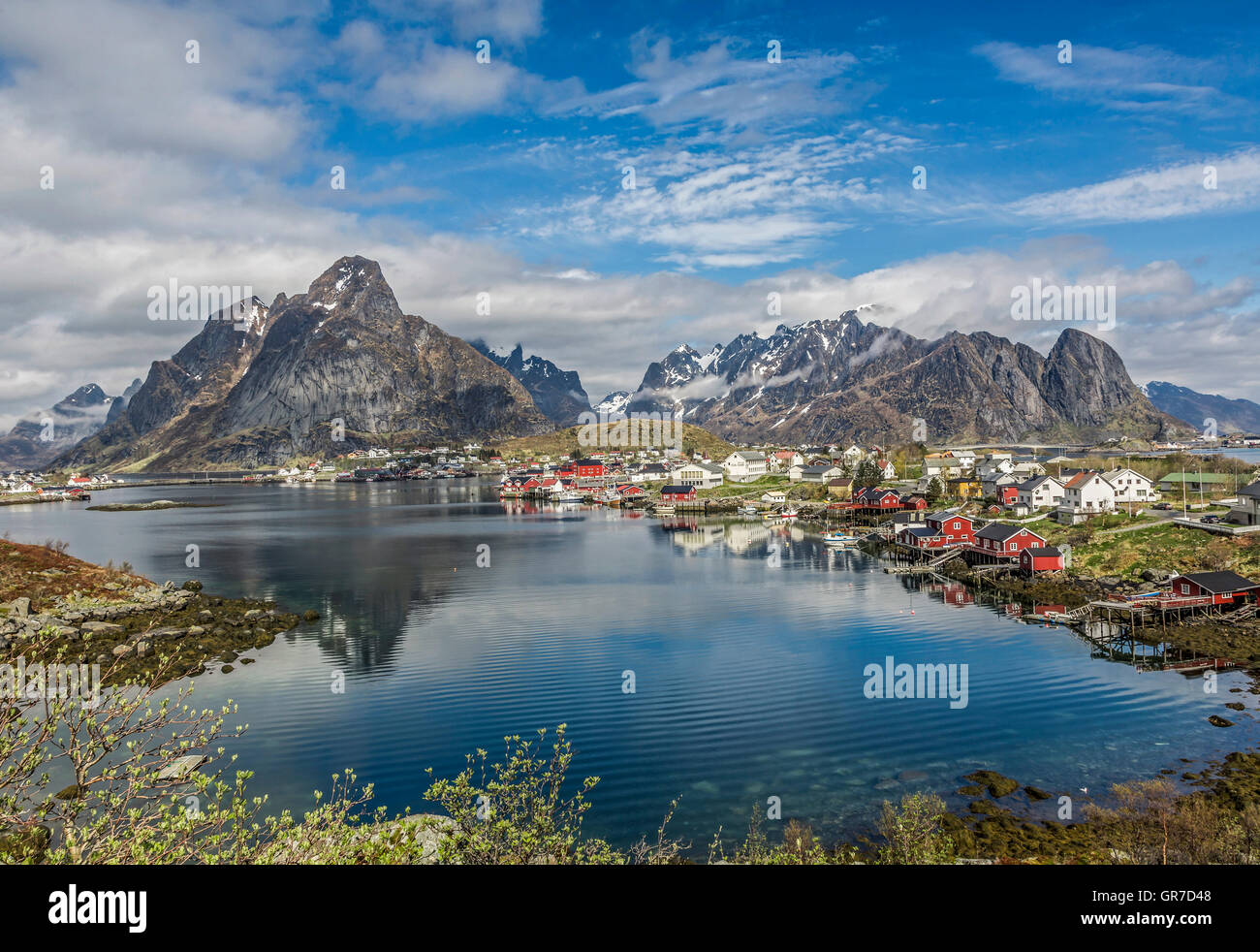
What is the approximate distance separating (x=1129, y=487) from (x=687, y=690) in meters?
54.0

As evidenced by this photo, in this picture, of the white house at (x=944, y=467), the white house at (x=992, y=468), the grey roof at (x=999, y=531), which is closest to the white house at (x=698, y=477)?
the white house at (x=944, y=467)

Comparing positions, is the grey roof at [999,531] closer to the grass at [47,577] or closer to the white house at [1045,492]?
the white house at [1045,492]

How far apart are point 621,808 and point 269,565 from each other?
52.9 metres

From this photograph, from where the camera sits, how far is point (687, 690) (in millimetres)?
30078

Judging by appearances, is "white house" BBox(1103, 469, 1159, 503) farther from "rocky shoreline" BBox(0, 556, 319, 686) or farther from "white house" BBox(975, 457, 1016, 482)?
"rocky shoreline" BBox(0, 556, 319, 686)

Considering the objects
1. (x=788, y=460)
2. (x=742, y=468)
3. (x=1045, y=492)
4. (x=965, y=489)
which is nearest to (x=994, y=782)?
(x=1045, y=492)

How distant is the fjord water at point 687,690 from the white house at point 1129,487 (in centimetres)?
2243

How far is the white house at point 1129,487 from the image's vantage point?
210ft

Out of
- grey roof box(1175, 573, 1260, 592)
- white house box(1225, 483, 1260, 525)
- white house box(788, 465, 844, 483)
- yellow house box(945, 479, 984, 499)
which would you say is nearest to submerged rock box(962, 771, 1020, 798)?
grey roof box(1175, 573, 1260, 592)

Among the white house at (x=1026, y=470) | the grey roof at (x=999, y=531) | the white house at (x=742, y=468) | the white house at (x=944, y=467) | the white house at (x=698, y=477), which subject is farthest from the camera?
the white house at (x=742, y=468)

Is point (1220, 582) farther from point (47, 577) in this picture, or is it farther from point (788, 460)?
point (788, 460)
